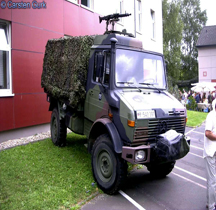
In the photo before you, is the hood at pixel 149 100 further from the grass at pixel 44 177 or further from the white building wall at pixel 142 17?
the white building wall at pixel 142 17

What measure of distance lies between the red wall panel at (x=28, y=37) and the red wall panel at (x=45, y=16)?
0.60 feet

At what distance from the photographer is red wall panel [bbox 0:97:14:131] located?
7.66 m

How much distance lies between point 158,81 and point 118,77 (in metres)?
1.11

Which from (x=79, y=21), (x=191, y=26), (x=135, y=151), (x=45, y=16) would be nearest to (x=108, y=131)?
(x=135, y=151)

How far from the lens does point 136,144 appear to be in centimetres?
446

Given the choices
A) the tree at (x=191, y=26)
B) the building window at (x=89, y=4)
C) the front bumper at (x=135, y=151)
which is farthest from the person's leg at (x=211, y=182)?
the tree at (x=191, y=26)

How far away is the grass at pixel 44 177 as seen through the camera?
4324mm

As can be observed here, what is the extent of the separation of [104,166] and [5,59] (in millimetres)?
5211

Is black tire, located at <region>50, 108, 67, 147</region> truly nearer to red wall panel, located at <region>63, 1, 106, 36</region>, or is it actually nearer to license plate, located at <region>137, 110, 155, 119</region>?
license plate, located at <region>137, 110, 155, 119</region>

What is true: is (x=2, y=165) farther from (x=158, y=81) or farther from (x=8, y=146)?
(x=158, y=81)

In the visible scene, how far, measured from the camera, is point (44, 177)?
5.31 m

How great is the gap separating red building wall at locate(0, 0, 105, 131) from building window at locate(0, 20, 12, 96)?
0.45 ft

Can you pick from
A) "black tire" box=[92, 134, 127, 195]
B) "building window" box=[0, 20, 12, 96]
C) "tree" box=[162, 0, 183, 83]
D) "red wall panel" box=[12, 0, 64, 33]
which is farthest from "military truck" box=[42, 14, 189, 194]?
"tree" box=[162, 0, 183, 83]

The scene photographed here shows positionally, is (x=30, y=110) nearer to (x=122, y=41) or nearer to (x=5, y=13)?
(x=5, y=13)
